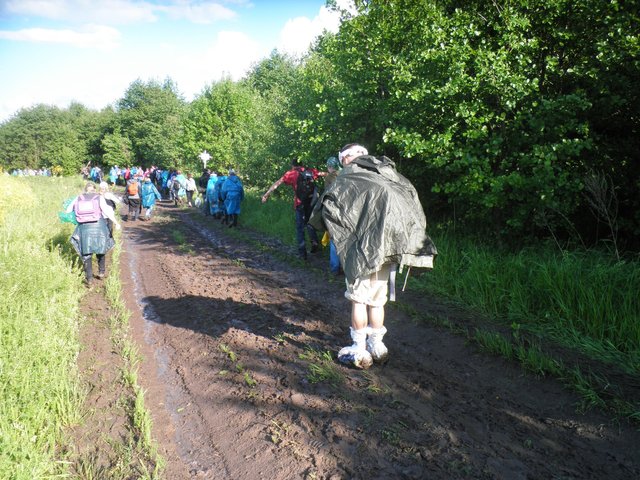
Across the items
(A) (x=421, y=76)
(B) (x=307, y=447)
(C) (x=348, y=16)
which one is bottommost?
(B) (x=307, y=447)

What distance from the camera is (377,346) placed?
13.1 feet

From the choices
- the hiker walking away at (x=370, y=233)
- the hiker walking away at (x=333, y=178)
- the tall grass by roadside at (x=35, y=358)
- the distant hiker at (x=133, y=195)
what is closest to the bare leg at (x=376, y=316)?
the hiker walking away at (x=370, y=233)

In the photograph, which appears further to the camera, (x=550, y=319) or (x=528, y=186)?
(x=528, y=186)

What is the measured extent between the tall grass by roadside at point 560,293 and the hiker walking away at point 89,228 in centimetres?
525

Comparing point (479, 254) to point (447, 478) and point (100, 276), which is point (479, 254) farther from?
point (100, 276)

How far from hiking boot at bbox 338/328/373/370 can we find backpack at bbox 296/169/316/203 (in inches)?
216

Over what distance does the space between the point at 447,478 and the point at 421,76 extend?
19.3 feet

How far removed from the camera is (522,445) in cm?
288

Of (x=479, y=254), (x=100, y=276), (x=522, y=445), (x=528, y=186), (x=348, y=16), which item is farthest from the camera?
(x=348, y=16)

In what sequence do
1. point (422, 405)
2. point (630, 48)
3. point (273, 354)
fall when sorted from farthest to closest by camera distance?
point (630, 48) → point (273, 354) → point (422, 405)

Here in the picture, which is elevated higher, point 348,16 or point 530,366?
point 348,16

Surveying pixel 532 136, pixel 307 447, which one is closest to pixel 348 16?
pixel 532 136

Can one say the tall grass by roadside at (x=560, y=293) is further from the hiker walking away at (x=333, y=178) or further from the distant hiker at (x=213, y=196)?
the distant hiker at (x=213, y=196)

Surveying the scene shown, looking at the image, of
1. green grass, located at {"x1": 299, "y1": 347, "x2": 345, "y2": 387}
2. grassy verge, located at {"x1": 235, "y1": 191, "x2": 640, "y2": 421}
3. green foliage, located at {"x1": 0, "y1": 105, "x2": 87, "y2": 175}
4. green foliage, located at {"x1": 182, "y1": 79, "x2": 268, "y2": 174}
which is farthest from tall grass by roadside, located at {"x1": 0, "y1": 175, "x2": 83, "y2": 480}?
green foliage, located at {"x1": 0, "y1": 105, "x2": 87, "y2": 175}
